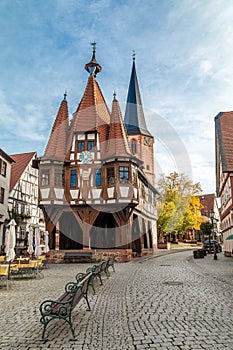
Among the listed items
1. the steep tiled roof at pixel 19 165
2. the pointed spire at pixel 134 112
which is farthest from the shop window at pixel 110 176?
the pointed spire at pixel 134 112

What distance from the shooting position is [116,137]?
886 inches

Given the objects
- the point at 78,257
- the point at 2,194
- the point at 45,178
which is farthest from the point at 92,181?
the point at 2,194

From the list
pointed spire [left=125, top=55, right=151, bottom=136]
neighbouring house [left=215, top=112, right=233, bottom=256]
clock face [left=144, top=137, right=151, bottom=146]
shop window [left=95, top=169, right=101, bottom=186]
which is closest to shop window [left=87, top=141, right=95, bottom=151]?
shop window [left=95, top=169, right=101, bottom=186]

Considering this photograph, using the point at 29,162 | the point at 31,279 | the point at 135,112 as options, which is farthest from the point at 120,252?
the point at 135,112

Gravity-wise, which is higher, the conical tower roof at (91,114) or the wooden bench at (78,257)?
the conical tower roof at (91,114)

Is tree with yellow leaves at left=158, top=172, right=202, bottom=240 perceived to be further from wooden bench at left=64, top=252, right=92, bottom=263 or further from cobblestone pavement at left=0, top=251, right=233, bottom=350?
cobblestone pavement at left=0, top=251, right=233, bottom=350

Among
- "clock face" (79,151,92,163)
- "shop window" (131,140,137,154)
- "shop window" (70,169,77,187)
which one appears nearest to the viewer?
"shop window" (70,169,77,187)

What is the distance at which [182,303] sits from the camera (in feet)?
23.9

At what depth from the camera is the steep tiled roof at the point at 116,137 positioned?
2197 centimetres

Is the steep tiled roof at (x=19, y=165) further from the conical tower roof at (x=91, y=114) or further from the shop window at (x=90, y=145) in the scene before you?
the shop window at (x=90, y=145)

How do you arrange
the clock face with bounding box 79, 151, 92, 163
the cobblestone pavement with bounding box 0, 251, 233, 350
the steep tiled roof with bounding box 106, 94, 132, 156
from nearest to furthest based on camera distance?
the cobblestone pavement with bounding box 0, 251, 233, 350, the steep tiled roof with bounding box 106, 94, 132, 156, the clock face with bounding box 79, 151, 92, 163

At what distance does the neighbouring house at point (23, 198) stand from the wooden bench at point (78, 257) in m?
9.94

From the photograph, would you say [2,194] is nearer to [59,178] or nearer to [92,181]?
[59,178]

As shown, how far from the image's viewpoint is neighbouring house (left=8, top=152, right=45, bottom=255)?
99.8ft
